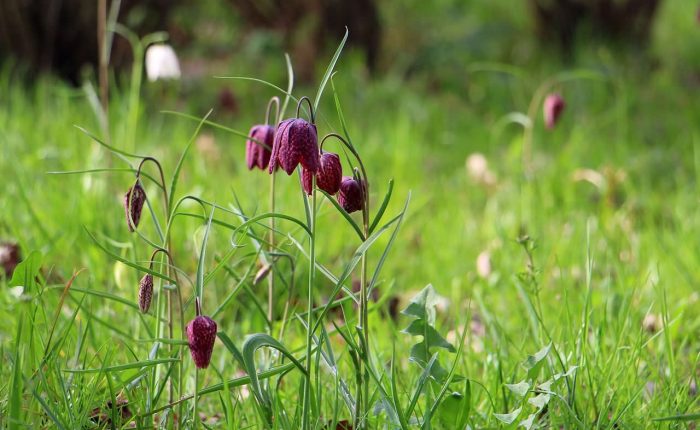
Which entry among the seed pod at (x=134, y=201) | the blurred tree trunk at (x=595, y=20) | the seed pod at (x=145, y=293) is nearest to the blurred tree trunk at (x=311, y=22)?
the blurred tree trunk at (x=595, y=20)

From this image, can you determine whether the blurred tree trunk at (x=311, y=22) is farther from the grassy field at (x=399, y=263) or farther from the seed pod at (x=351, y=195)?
the seed pod at (x=351, y=195)

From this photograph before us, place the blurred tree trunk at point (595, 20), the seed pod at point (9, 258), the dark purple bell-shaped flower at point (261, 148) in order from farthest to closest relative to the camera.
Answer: the blurred tree trunk at point (595, 20) → the seed pod at point (9, 258) → the dark purple bell-shaped flower at point (261, 148)

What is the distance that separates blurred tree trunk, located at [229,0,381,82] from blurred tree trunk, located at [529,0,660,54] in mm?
1148

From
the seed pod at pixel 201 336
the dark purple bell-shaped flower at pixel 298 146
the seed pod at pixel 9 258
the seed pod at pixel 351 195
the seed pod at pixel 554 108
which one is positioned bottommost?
the seed pod at pixel 9 258

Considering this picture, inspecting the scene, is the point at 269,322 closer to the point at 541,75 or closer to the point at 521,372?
the point at 521,372

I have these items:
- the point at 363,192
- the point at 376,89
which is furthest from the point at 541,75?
the point at 363,192

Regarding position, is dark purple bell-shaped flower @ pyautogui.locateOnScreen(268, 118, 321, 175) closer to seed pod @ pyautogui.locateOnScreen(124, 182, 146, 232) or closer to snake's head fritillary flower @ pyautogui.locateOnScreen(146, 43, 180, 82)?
seed pod @ pyautogui.locateOnScreen(124, 182, 146, 232)

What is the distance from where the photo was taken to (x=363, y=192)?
112 centimetres

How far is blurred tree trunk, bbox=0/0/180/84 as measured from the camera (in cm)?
422

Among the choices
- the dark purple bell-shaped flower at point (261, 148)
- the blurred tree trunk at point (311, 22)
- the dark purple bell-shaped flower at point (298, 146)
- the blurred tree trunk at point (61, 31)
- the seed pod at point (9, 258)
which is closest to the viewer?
the dark purple bell-shaped flower at point (298, 146)

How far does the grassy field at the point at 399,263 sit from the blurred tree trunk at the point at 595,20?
0.58 metres

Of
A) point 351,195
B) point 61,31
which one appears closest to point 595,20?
point 61,31

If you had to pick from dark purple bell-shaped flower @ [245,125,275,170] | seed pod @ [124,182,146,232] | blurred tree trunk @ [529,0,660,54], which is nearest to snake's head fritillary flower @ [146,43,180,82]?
dark purple bell-shaped flower @ [245,125,275,170]

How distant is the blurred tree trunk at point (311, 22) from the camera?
4684mm
